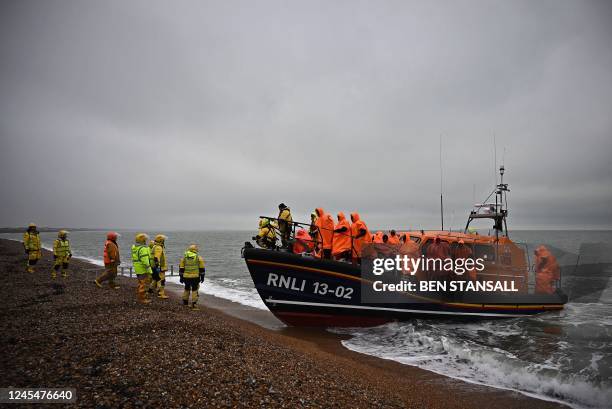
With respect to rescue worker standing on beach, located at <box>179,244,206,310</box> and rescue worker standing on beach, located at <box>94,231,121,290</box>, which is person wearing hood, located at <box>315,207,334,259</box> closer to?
rescue worker standing on beach, located at <box>179,244,206,310</box>

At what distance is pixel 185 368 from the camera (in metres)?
3.81

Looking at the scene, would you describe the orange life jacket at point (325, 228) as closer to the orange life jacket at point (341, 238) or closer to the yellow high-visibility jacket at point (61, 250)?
the orange life jacket at point (341, 238)

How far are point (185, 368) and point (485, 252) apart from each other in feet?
28.6

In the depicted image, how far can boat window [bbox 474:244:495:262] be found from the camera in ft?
29.9

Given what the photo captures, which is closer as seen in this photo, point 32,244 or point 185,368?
point 185,368

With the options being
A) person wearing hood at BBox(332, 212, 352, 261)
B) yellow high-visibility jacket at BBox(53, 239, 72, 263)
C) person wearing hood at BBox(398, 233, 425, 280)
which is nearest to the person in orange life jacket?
person wearing hood at BBox(398, 233, 425, 280)

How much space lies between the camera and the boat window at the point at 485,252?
912cm

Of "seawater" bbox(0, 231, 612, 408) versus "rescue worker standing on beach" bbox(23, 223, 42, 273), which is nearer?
"seawater" bbox(0, 231, 612, 408)

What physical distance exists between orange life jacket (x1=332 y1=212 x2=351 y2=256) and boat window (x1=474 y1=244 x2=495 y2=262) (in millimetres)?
4196

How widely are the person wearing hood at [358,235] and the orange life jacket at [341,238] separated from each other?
140mm

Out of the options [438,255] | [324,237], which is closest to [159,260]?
[324,237]

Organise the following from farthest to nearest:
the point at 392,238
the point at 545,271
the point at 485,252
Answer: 1. the point at 545,271
2. the point at 485,252
3. the point at 392,238

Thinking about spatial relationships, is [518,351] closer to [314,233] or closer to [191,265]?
[314,233]

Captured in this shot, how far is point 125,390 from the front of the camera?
3.24 meters
